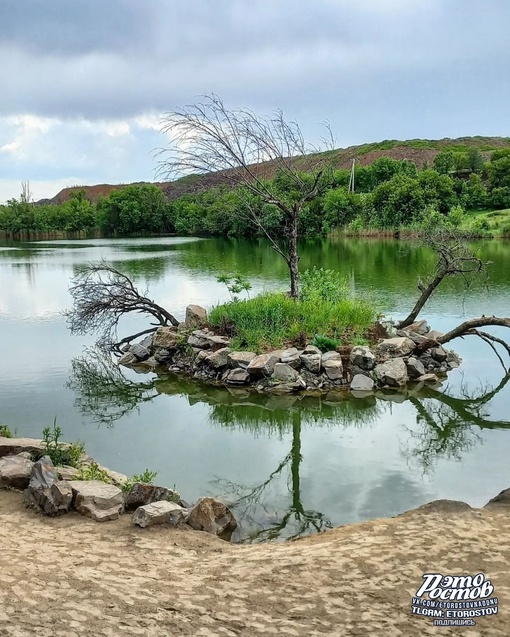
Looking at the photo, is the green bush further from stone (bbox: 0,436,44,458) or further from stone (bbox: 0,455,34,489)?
stone (bbox: 0,455,34,489)

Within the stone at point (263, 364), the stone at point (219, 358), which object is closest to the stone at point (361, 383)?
the stone at point (263, 364)

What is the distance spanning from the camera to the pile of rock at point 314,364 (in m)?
10.4

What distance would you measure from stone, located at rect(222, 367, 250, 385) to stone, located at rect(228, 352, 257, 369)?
86 millimetres

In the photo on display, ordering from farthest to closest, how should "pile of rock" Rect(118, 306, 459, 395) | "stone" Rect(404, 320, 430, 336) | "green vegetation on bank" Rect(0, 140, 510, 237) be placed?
"green vegetation on bank" Rect(0, 140, 510, 237)
"stone" Rect(404, 320, 430, 336)
"pile of rock" Rect(118, 306, 459, 395)

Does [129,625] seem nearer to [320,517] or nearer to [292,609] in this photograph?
[292,609]

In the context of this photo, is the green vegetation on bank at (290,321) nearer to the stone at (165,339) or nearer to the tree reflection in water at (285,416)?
the stone at (165,339)

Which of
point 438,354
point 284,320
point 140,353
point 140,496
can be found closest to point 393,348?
point 438,354

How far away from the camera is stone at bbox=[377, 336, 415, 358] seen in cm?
1104

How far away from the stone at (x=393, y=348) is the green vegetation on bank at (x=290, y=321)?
1.34ft

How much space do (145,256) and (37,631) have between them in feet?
118

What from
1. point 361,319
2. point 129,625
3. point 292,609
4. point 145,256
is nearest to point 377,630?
point 292,609

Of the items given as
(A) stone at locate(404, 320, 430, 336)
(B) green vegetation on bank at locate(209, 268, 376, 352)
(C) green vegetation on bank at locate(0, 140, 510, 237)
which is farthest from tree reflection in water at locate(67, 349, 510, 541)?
(C) green vegetation on bank at locate(0, 140, 510, 237)

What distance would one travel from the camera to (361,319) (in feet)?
39.2

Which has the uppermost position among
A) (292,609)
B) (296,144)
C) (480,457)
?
(296,144)
